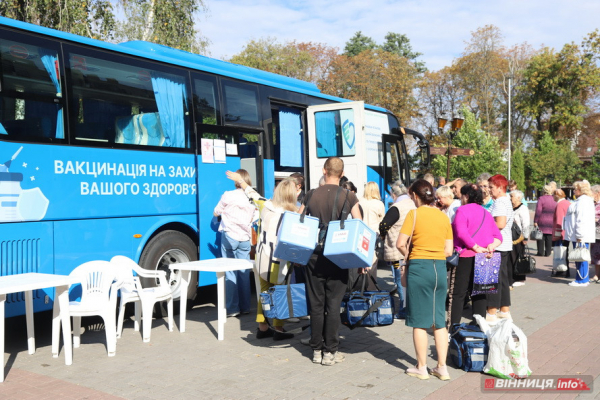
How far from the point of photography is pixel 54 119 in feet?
21.1

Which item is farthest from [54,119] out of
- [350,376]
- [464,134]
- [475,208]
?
[464,134]

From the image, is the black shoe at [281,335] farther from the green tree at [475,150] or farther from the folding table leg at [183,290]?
the green tree at [475,150]

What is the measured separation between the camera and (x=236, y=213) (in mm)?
7773

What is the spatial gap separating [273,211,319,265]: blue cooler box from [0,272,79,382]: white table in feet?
6.80

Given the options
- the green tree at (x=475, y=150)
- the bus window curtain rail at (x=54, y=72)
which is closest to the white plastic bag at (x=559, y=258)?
the bus window curtain rail at (x=54, y=72)

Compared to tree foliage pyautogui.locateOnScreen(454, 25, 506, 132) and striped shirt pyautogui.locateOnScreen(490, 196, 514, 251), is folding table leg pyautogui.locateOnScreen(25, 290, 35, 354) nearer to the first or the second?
striped shirt pyautogui.locateOnScreen(490, 196, 514, 251)

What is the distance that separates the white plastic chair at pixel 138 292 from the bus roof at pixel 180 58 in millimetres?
2626

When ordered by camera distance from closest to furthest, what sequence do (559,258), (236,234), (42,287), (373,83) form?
(42,287)
(236,234)
(559,258)
(373,83)

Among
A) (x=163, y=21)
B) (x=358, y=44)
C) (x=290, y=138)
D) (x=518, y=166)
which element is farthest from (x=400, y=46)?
(x=290, y=138)

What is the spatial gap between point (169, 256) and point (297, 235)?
3182mm

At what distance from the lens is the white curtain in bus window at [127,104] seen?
6.77 m

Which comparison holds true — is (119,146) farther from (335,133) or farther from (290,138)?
(335,133)

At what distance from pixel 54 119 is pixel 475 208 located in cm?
470

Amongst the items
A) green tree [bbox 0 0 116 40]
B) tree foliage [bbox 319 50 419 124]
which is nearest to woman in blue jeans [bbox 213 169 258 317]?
green tree [bbox 0 0 116 40]
